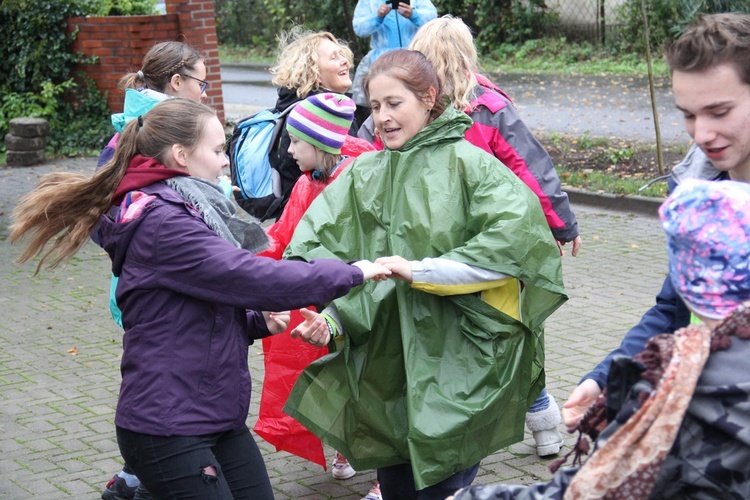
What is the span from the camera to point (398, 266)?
132 inches

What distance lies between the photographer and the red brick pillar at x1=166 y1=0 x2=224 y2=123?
545 inches

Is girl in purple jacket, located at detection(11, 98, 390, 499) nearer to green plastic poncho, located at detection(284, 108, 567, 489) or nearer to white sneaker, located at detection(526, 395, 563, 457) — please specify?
green plastic poncho, located at detection(284, 108, 567, 489)

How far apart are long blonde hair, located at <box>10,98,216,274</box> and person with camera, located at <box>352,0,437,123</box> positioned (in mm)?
5660

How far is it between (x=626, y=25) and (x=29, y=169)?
45.7 ft

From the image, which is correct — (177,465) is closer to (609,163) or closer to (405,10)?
(405,10)

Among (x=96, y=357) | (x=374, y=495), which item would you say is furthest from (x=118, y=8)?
(x=374, y=495)

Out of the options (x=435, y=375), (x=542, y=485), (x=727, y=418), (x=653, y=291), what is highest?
(x=727, y=418)

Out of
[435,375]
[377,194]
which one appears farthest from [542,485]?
[377,194]

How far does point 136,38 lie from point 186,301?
11987 millimetres

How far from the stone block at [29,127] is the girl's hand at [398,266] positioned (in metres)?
12.2

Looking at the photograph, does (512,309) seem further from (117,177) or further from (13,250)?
(13,250)

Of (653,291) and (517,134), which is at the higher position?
(517,134)

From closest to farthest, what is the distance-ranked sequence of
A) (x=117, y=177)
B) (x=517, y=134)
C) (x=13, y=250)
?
(x=117, y=177)
(x=517, y=134)
(x=13, y=250)

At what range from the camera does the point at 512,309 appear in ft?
12.0
